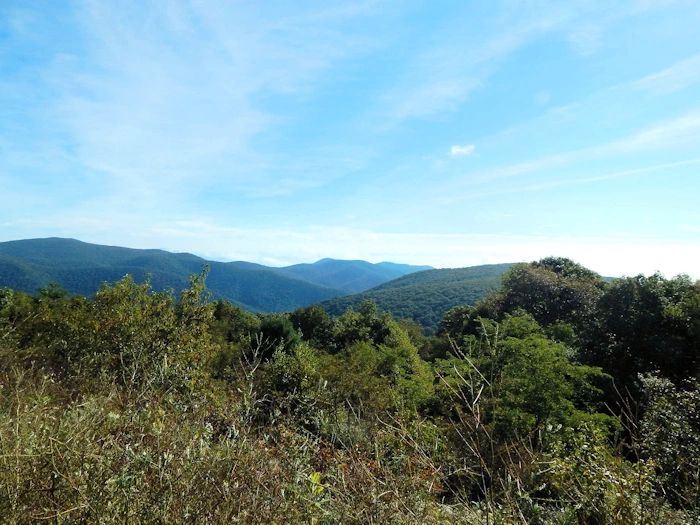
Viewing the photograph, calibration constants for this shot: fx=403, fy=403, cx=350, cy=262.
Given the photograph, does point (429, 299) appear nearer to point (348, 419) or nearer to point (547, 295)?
point (547, 295)

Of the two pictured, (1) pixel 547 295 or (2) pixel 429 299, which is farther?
(2) pixel 429 299

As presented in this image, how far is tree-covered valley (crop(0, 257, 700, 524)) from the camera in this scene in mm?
1846

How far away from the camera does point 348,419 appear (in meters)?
3.39

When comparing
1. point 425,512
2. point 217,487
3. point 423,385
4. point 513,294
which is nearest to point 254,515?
point 217,487

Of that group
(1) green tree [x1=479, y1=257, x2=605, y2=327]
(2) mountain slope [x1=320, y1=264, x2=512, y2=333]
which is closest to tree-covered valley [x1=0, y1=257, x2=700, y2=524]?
(1) green tree [x1=479, y1=257, x2=605, y2=327]

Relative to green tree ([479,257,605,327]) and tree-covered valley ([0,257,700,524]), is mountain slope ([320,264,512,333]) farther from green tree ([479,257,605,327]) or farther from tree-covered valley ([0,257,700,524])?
tree-covered valley ([0,257,700,524])

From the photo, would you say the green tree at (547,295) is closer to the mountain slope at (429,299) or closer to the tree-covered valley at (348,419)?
the tree-covered valley at (348,419)

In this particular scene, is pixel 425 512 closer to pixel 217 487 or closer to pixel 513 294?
pixel 217 487

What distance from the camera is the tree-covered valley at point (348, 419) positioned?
6.06ft

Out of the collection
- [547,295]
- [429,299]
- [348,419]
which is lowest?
[429,299]

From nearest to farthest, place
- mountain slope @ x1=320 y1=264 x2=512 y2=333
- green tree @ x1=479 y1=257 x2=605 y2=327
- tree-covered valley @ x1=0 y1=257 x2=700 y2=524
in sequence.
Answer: tree-covered valley @ x1=0 y1=257 x2=700 y2=524 → green tree @ x1=479 y1=257 x2=605 y2=327 → mountain slope @ x1=320 y1=264 x2=512 y2=333

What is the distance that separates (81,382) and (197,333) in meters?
4.87

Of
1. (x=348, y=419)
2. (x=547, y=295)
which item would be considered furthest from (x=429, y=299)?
(x=348, y=419)

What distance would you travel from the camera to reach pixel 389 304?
101 m
